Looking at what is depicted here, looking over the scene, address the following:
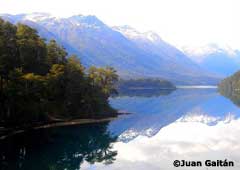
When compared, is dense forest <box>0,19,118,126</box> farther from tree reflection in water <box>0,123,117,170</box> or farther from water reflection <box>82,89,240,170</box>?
water reflection <box>82,89,240,170</box>

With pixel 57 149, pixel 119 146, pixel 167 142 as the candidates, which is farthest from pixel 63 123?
pixel 167 142

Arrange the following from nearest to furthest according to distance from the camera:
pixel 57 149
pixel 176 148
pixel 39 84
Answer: pixel 57 149
pixel 176 148
pixel 39 84

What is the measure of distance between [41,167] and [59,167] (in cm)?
272

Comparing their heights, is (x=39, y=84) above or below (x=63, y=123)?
above

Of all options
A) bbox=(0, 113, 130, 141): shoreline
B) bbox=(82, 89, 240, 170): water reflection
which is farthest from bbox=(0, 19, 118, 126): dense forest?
bbox=(82, 89, 240, 170): water reflection

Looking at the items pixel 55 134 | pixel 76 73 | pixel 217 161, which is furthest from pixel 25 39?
pixel 217 161

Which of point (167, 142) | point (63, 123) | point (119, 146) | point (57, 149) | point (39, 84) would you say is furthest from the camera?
point (63, 123)

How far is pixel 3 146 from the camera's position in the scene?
76.4 metres

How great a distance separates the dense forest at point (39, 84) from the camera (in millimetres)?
93500

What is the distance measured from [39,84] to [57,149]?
86.0 feet

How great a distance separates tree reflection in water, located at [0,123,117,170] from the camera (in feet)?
213

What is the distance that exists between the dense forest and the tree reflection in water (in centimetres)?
721

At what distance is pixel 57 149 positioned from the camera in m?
78.2

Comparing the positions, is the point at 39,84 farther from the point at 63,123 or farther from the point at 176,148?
the point at 176,148
